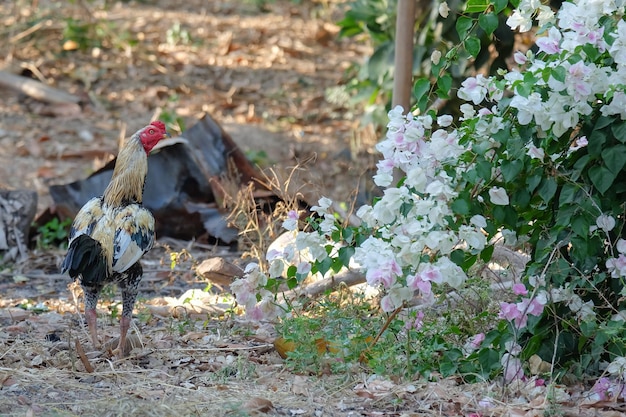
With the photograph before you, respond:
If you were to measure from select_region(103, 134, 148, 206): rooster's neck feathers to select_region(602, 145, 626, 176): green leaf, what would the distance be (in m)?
2.21

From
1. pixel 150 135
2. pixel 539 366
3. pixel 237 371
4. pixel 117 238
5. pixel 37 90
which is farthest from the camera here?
pixel 37 90

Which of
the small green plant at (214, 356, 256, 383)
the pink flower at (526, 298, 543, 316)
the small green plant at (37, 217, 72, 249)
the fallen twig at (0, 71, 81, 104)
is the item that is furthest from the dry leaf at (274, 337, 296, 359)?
the fallen twig at (0, 71, 81, 104)

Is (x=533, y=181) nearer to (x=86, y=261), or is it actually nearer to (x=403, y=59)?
(x=86, y=261)

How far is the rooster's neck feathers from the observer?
4.44 metres

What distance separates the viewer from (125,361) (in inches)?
167

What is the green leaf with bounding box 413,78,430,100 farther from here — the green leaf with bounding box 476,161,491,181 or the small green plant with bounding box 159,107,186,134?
the small green plant with bounding box 159,107,186,134

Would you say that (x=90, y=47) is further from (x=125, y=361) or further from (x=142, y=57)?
(x=125, y=361)

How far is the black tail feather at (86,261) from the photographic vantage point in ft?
13.7

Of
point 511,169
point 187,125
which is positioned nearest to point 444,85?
point 511,169

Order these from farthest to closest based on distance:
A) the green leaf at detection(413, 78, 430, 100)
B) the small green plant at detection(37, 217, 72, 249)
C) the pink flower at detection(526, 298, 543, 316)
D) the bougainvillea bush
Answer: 1. the small green plant at detection(37, 217, 72, 249)
2. the green leaf at detection(413, 78, 430, 100)
3. the pink flower at detection(526, 298, 543, 316)
4. the bougainvillea bush

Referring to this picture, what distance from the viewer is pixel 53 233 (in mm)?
7129

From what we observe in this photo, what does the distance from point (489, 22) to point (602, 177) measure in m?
0.76

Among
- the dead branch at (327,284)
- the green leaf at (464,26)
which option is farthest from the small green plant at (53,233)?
the green leaf at (464,26)

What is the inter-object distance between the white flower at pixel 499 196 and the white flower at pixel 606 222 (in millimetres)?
356
